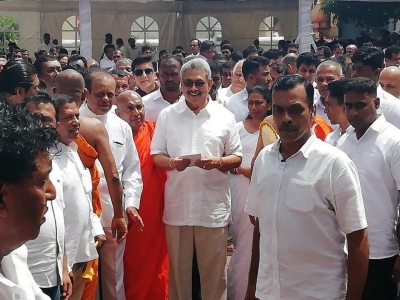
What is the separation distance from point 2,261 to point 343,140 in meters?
2.65

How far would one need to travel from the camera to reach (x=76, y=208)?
384cm

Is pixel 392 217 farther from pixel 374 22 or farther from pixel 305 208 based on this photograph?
pixel 374 22

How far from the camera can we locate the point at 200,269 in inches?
206

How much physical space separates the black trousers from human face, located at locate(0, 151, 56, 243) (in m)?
2.63

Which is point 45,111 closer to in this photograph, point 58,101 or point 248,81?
point 58,101

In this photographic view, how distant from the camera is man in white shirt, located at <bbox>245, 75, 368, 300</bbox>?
3.21 meters

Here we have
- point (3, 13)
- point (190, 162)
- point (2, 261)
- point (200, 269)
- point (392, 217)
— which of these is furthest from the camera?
point (3, 13)

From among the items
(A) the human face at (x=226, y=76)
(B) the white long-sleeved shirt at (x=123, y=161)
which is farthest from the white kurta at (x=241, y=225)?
(A) the human face at (x=226, y=76)

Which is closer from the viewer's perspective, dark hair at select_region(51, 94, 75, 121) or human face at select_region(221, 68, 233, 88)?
dark hair at select_region(51, 94, 75, 121)

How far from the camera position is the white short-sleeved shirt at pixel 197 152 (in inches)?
201

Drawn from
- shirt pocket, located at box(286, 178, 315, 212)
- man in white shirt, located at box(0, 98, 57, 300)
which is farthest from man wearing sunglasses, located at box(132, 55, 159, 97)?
man in white shirt, located at box(0, 98, 57, 300)

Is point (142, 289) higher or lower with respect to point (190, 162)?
lower

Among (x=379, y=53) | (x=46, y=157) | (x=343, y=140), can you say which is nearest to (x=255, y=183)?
(x=343, y=140)

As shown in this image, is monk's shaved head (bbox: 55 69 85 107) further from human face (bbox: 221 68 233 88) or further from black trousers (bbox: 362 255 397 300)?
human face (bbox: 221 68 233 88)
